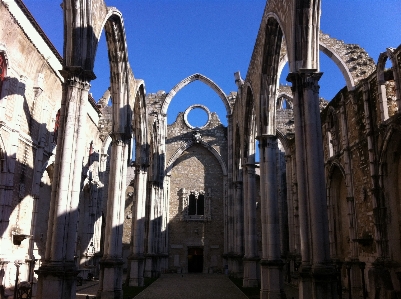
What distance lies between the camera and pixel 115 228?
517 inches

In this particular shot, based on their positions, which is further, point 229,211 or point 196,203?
point 196,203

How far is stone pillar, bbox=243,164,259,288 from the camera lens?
660 inches

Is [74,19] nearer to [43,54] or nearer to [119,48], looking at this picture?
[119,48]

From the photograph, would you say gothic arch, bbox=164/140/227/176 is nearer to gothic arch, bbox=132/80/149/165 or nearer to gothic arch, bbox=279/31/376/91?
gothic arch, bbox=132/80/149/165

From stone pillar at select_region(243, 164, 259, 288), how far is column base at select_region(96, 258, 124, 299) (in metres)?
6.15

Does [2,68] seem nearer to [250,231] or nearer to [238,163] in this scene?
[250,231]

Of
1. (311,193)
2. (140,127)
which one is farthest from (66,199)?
(140,127)

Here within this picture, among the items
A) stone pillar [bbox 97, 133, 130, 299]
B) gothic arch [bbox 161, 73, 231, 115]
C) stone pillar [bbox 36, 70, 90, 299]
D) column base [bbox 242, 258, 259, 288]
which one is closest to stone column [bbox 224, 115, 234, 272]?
gothic arch [bbox 161, 73, 231, 115]

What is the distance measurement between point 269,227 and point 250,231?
4062 millimetres

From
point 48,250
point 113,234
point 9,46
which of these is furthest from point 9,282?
point 9,46

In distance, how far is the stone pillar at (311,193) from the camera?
8344mm

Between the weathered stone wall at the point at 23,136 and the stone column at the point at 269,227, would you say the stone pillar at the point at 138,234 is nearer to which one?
the weathered stone wall at the point at 23,136

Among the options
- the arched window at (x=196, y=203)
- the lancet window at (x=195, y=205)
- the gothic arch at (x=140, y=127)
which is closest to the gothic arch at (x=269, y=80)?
the gothic arch at (x=140, y=127)

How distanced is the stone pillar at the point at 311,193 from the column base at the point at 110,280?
20.5 ft
